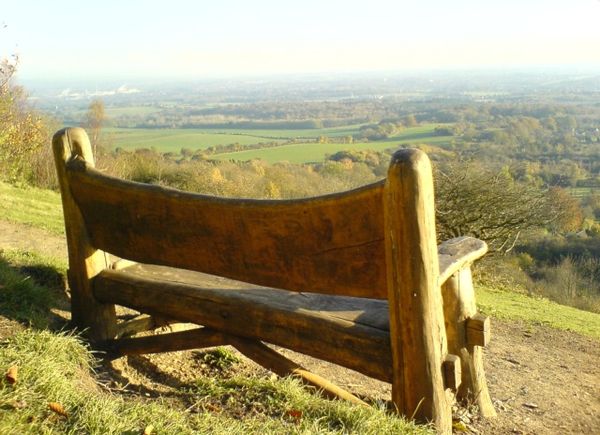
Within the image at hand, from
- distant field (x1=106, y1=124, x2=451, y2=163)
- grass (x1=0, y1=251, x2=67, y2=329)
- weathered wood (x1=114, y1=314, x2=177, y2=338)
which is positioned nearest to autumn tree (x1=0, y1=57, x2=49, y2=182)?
grass (x1=0, y1=251, x2=67, y2=329)

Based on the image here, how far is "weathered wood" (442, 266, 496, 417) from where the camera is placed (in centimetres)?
365

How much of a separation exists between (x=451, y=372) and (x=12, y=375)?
2.00 m

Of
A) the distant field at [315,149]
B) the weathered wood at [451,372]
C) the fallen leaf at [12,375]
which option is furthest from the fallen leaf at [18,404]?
the distant field at [315,149]

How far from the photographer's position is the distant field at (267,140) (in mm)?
55472

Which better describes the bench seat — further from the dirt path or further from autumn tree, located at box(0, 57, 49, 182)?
autumn tree, located at box(0, 57, 49, 182)

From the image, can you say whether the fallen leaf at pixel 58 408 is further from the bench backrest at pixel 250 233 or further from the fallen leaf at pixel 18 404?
the bench backrest at pixel 250 233

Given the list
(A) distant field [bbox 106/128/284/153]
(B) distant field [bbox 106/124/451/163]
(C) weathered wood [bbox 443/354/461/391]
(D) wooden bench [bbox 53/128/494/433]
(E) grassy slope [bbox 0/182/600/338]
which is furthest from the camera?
(A) distant field [bbox 106/128/284/153]

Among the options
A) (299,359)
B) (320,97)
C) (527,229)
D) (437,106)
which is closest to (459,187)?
(527,229)

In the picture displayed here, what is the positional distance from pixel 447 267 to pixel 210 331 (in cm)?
146

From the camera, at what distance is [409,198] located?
2512 mm

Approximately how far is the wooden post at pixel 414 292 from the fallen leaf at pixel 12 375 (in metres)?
1.70

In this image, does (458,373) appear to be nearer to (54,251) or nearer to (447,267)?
(447,267)

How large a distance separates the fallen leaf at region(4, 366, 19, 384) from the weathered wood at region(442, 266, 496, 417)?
240 centimetres

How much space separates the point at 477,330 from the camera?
12.0 feet
